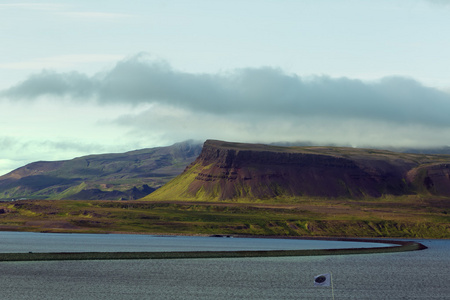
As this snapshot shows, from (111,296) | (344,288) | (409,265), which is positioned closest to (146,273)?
(111,296)

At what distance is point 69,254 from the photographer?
14612cm

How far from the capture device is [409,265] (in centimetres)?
15762

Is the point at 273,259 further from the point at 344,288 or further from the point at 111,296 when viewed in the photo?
the point at 111,296

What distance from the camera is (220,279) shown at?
118 metres

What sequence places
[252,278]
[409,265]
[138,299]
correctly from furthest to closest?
[409,265]
[252,278]
[138,299]

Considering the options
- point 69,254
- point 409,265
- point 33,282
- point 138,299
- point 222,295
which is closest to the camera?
point 138,299

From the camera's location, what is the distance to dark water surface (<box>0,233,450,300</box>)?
99.6 metres

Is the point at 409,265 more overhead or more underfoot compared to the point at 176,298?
more underfoot

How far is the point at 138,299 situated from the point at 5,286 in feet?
85.1

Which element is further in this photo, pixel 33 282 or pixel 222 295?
pixel 33 282

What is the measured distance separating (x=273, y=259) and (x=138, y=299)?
72755 millimetres

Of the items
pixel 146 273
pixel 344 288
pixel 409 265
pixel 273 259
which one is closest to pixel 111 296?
pixel 146 273

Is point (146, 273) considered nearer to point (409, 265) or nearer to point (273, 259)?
point (273, 259)

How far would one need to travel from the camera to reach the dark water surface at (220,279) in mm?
99562
